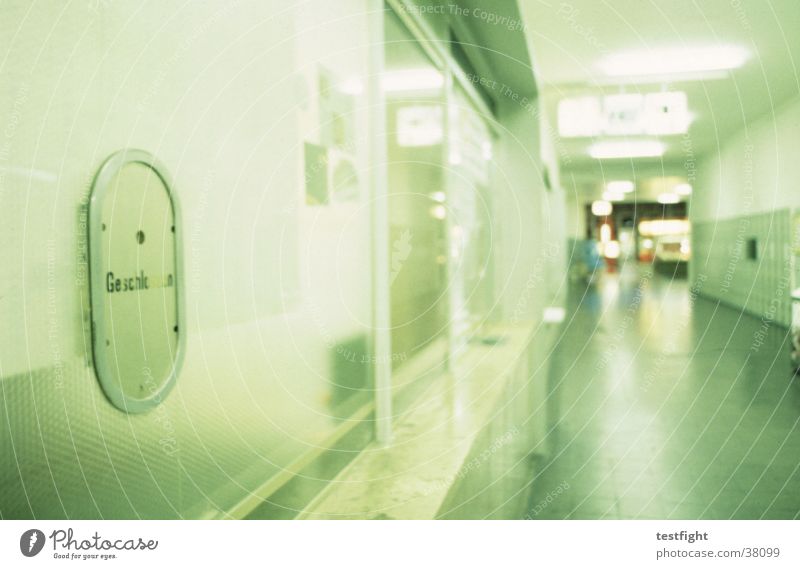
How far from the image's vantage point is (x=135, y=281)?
3.81 feet

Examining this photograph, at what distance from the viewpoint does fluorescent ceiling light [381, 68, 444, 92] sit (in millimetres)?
2734

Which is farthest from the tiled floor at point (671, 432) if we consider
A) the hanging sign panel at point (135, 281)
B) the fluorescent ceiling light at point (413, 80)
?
the fluorescent ceiling light at point (413, 80)

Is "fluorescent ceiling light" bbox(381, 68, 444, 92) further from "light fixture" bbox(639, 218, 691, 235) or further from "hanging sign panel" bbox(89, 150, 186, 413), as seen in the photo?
"light fixture" bbox(639, 218, 691, 235)

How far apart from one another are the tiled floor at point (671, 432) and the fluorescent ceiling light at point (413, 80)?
1.53 m

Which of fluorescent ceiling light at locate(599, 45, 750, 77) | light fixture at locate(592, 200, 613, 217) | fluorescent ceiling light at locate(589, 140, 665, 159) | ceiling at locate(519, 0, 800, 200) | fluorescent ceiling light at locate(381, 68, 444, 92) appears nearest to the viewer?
fluorescent ceiling light at locate(381, 68, 444, 92)

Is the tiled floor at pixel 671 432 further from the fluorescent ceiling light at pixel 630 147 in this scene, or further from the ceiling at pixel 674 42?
the fluorescent ceiling light at pixel 630 147

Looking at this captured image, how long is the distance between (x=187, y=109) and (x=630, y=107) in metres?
2.25

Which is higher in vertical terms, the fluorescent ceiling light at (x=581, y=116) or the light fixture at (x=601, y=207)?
the fluorescent ceiling light at (x=581, y=116)

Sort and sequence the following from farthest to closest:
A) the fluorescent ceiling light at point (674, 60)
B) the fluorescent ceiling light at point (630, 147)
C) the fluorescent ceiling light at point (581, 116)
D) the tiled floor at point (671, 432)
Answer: the fluorescent ceiling light at point (630, 147), the fluorescent ceiling light at point (674, 60), the fluorescent ceiling light at point (581, 116), the tiled floor at point (671, 432)

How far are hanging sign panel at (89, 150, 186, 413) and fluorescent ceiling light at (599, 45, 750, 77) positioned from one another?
3.52 metres

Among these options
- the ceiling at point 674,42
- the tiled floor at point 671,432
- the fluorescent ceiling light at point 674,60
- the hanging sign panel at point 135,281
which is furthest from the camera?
the fluorescent ceiling light at point 674,60

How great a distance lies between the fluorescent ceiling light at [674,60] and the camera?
3.96 m

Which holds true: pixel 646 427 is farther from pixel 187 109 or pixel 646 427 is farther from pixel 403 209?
pixel 187 109

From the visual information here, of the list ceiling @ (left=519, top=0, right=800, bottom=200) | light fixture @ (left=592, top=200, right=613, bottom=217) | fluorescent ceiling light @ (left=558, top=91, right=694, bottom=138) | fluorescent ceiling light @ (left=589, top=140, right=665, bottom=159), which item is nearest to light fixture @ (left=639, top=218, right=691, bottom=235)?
light fixture @ (left=592, top=200, right=613, bottom=217)
